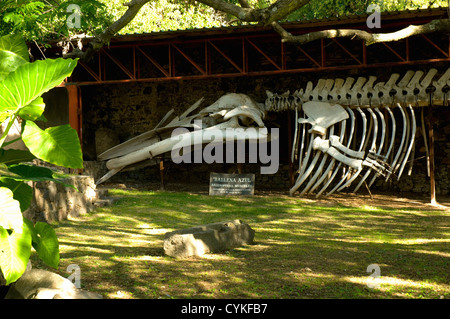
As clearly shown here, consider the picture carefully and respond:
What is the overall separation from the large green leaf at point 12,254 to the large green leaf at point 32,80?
2.84ft

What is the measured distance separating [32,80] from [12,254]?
1.17 metres

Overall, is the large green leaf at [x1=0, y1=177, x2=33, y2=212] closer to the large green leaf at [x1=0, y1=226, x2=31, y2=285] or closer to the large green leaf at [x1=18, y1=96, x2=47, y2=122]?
the large green leaf at [x1=0, y1=226, x2=31, y2=285]

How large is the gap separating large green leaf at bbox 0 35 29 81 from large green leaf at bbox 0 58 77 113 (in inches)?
18.0

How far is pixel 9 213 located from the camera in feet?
9.82

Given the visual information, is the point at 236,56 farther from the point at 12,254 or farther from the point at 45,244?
the point at 12,254

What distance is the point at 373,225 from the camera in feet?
27.4

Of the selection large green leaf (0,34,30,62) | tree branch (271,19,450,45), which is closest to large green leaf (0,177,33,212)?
large green leaf (0,34,30,62)

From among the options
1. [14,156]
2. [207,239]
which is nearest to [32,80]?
[14,156]

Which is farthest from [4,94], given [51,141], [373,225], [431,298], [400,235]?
[373,225]

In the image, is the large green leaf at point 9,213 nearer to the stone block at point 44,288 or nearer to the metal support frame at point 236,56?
the stone block at point 44,288

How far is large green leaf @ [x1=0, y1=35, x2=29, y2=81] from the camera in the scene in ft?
11.6

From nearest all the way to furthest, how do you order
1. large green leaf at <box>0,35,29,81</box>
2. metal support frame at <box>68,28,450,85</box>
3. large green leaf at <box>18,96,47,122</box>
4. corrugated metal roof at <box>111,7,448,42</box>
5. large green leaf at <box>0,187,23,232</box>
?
large green leaf at <box>0,187,23,232</box>, large green leaf at <box>18,96,47,122</box>, large green leaf at <box>0,35,29,81</box>, corrugated metal roof at <box>111,7,448,42</box>, metal support frame at <box>68,28,450,85</box>

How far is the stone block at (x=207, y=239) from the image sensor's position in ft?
18.9

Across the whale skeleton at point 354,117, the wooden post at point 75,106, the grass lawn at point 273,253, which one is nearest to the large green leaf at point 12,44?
the grass lawn at point 273,253
